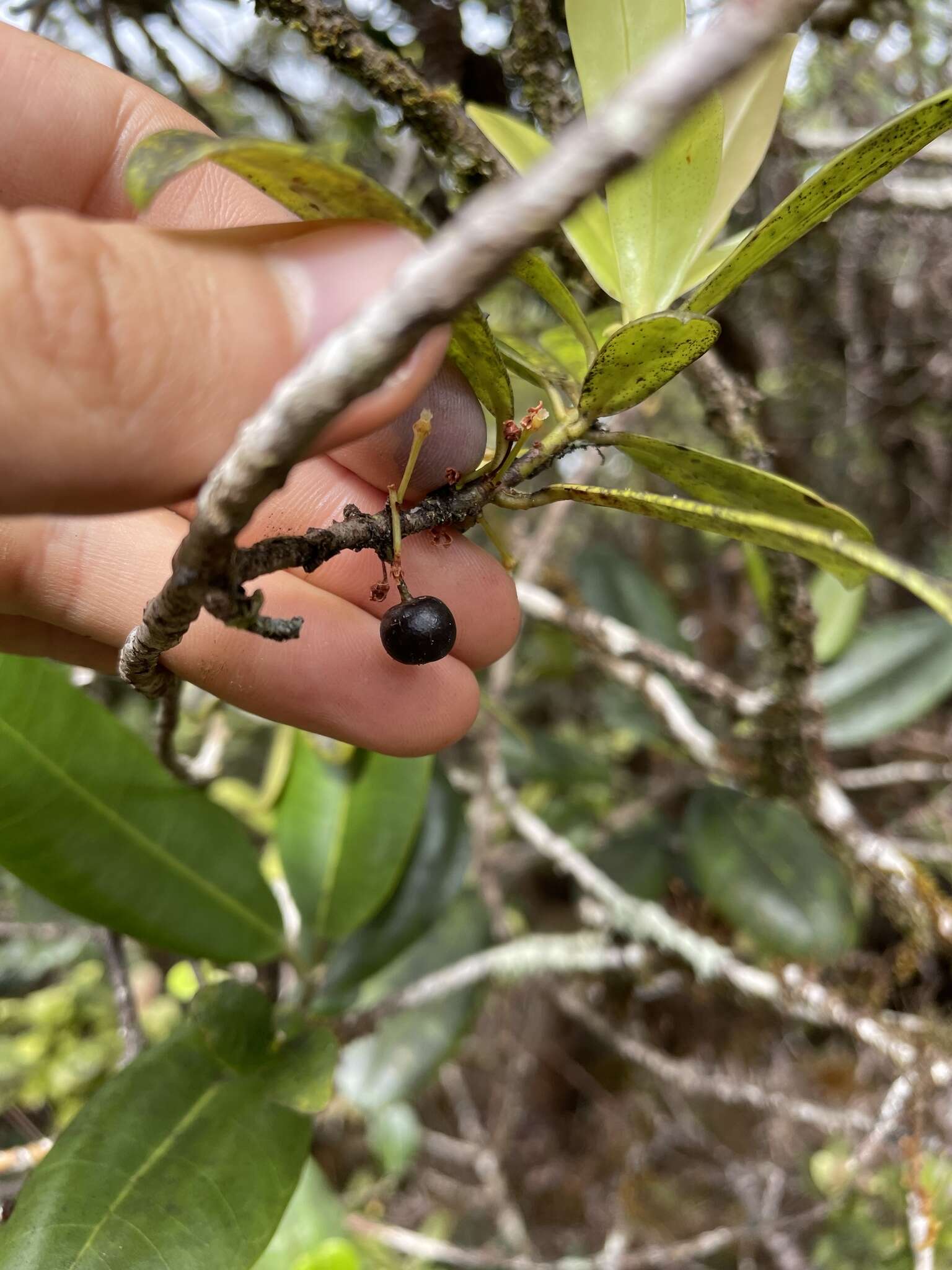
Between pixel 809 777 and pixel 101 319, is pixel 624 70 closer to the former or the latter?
pixel 101 319

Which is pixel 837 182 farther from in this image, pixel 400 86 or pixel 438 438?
pixel 400 86

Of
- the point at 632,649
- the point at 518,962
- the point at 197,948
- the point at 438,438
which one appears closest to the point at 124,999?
the point at 197,948

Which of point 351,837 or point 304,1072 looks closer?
point 304,1072

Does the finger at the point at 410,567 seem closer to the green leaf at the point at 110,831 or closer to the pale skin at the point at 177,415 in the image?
the pale skin at the point at 177,415

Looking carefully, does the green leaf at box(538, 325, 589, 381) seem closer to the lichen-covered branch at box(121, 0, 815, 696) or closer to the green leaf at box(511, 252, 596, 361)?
the green leaf at box(511, 252, 596, 361)

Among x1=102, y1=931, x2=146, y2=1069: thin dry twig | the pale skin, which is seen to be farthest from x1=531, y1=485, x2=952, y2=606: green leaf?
x1=102, y1=931, x2=146, y2=1069: thin dry twig
